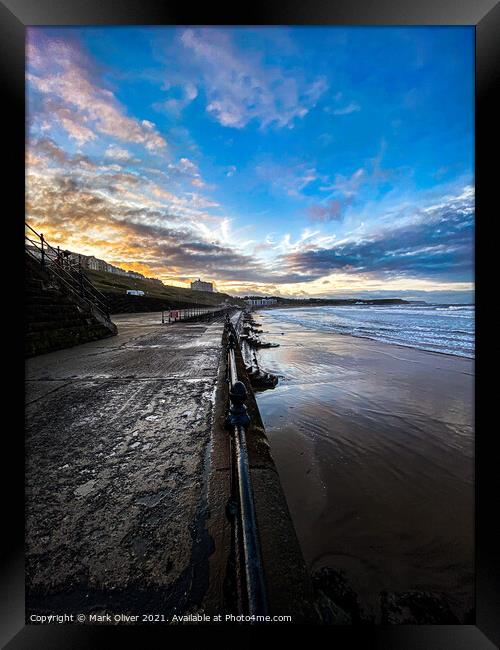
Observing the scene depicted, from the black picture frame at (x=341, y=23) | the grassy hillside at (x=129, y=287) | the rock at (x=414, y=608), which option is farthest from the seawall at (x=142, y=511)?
the grassy hillside at (x=129, y=287)

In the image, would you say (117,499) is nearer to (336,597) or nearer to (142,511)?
(142,511)

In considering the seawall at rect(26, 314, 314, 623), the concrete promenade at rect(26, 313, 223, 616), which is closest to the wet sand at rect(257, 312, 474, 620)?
the seawall at rect(26, 314, 314, 623)

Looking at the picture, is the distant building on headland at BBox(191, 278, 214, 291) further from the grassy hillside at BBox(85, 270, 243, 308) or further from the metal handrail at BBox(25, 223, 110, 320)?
the metal handrail at BBox(25, 223, 110, 320)

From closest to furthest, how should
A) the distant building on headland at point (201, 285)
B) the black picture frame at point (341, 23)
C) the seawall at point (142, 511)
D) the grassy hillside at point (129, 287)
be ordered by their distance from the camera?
the seawall at point (142, 511), the black picture frame at point (341, 23), the grassy hillside at point (129, 287), the distant building on headland at point (201, 285)

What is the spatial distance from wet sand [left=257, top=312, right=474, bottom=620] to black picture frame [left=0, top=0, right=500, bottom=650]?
1040mm

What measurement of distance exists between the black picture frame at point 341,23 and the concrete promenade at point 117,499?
0.74ft

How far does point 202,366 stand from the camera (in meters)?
5.82

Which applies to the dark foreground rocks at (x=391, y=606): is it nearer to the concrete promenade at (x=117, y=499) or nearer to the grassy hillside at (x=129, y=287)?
the concrete promenade at (x=117, y=499)

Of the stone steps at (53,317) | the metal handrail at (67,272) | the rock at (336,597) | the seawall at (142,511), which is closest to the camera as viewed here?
the seawall at (142,511)

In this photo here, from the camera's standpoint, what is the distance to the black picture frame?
1.30 meters

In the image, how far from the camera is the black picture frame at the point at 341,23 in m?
1.30

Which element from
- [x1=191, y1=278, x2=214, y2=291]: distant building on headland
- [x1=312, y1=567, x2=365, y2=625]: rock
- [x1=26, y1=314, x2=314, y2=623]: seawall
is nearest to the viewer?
[x1=26, y1=314, x2=314, y2=623]: seawall
